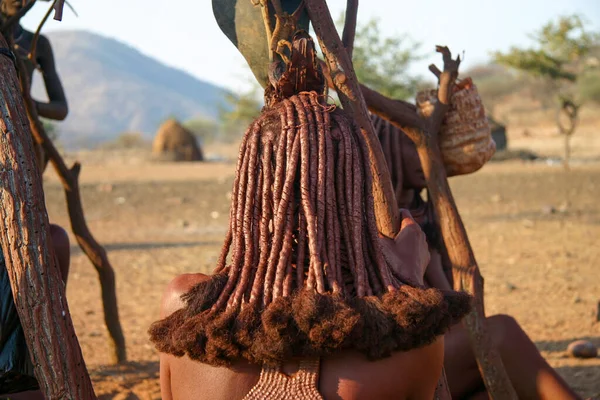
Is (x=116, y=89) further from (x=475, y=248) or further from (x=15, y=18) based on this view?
(x=15, y=18)

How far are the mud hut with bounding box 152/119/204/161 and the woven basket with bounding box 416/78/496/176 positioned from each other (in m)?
21.3

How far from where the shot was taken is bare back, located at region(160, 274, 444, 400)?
181 cm

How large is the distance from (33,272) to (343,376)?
890 millimetres

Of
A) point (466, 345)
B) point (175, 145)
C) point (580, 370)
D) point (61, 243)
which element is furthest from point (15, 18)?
point (175, 145)

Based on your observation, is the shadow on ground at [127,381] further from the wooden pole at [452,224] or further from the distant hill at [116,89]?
the distant hill at [116,89]

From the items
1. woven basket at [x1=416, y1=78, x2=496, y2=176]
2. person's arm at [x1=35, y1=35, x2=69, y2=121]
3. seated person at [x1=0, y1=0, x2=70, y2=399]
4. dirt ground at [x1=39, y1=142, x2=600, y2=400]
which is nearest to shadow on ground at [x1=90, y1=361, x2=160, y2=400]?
dirt ground at [x1=39, y1=142, x2=600, y2=400]

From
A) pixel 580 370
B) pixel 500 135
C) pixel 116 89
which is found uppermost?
pixel 116 89

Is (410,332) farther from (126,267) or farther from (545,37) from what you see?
(545,37)

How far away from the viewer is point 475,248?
884 centimetres

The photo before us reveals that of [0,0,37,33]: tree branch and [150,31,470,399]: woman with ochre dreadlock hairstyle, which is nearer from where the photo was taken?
[150,31,470,399]: woman with ochre dreadlock hairstyle

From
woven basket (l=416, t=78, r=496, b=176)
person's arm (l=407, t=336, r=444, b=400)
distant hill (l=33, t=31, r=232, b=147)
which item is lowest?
person's arm (l=407, t=336, r=444, b=400)

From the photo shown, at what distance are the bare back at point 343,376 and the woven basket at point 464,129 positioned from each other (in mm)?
1561

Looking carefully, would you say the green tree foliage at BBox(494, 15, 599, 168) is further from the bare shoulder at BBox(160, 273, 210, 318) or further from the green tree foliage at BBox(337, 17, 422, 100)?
the bare shoulder at BBox(160, 273, 210, 318)

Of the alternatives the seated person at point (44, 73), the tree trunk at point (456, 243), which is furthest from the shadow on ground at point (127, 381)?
the tree trunk at point (456, 243)
